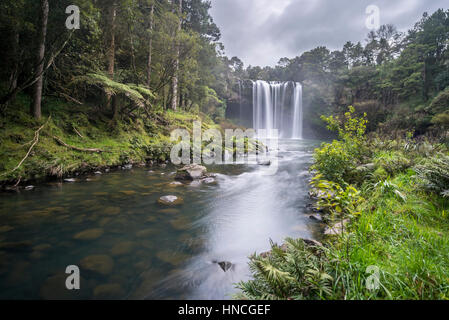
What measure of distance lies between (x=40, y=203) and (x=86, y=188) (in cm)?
132

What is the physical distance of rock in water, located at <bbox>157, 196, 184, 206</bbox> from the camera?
5.40 meters

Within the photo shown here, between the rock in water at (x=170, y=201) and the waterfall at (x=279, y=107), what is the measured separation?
35.6 m

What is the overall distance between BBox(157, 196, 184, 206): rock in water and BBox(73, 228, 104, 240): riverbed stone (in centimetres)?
171

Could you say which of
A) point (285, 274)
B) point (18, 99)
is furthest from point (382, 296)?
point (18, 99)

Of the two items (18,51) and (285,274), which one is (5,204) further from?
(285,274)

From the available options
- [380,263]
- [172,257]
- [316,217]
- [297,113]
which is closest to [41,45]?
[172,257]

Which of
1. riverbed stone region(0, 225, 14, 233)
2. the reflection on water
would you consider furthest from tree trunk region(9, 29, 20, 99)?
riverbed stone region(0, 225, 14, 233)

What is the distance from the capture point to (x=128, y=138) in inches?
398

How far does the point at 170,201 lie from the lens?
217 inches

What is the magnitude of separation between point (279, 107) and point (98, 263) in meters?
41.2

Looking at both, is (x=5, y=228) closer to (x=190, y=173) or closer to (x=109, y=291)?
(x=109, y=291)

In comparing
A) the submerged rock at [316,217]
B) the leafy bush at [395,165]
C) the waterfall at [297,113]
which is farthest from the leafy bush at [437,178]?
the waterfall at [297,113]

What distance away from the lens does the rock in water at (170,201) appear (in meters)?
5.40

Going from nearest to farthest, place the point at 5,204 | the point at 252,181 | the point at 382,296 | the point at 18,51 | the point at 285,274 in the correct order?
the point at 382,296 → the point at 285,274 → the point at 5,204 → the point at 18,51 → the point at 252,181
